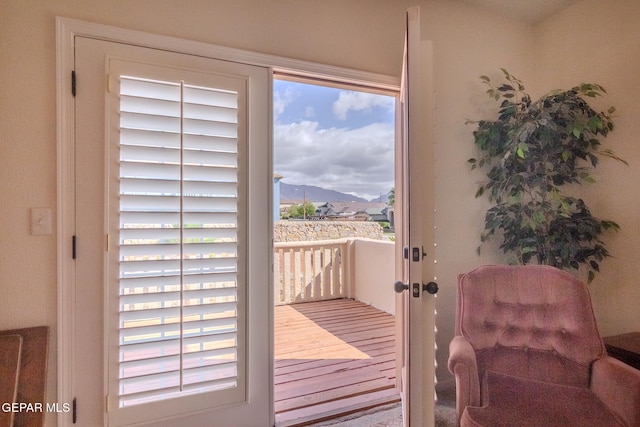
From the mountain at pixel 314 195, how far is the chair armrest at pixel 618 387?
3.63 metres

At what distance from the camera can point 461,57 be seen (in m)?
2.33

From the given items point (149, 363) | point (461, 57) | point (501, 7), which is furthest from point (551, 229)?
point (149, 363)

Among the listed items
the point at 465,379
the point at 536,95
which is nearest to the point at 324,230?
the point at 536,95

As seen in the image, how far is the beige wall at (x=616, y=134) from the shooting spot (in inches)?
80.7

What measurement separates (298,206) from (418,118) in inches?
155

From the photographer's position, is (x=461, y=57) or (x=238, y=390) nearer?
(x=238, y=390)

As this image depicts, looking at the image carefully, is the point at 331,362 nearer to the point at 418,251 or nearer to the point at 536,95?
the point at 418,251

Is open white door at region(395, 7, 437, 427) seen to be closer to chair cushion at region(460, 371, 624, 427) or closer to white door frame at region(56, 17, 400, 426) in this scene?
chair cushion at region(460, 371, 624, 427)

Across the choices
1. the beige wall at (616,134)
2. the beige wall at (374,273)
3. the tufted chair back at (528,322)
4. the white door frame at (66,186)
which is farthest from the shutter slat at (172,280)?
the beige wall at (374,273)

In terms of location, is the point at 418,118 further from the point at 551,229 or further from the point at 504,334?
the point at 551,229

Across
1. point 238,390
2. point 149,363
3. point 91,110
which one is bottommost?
point 238,390

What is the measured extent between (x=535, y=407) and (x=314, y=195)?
161 inches

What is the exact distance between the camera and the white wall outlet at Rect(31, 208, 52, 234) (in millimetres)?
1480

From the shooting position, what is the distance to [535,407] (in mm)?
1338
